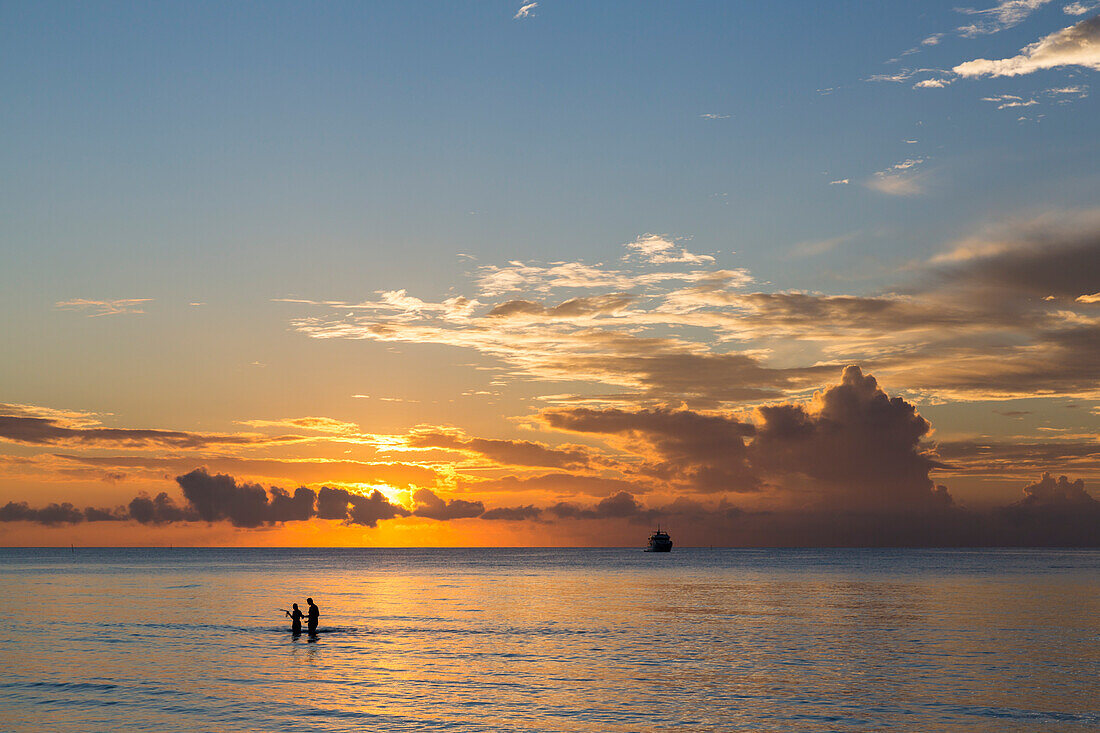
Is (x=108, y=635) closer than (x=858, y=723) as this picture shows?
No

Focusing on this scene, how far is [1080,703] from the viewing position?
131 ft

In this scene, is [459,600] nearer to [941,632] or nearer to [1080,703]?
[941,632]

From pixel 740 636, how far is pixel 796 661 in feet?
44.2

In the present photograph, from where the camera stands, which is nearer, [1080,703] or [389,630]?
[1080,703]

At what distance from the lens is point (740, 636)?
65688 millimetres

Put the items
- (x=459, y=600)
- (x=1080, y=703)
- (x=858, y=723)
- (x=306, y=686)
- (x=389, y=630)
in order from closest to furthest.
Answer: (x=858, y=723) → (x=1080, y=703) → (x=306, y=686) → (x=389, y=630) → (x=459, y=600)

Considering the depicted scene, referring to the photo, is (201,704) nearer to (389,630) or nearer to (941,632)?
(389,630)

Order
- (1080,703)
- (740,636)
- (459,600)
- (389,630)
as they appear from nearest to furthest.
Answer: (1080,703) → (740,636) → (389,630) → (459,600)

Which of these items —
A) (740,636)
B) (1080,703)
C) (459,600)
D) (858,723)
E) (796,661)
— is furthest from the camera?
(459,600)

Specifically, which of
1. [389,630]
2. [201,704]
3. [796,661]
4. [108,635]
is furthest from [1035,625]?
[108,635]

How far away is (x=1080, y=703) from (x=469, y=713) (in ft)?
91.0

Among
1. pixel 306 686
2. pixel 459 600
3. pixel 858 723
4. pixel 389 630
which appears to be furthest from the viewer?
pixel 459 600

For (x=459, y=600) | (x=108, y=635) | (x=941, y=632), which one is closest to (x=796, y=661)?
(x=941, y=632)

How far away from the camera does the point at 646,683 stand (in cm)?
4509
